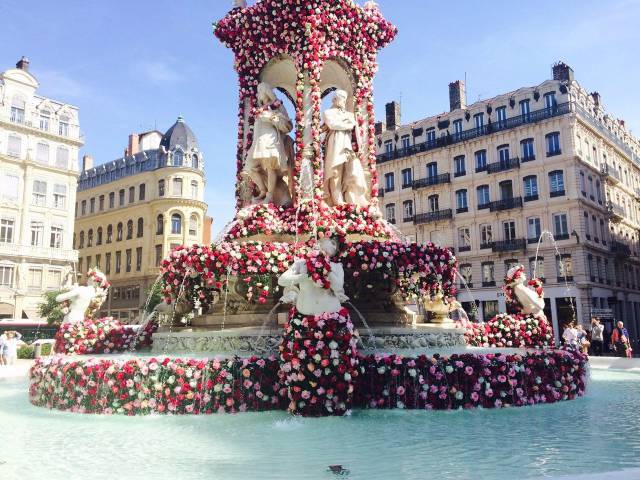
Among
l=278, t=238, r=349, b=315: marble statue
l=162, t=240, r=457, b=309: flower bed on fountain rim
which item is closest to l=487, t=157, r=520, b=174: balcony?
l=162, t=240, r=457, b=309: flower bed on fountain rim

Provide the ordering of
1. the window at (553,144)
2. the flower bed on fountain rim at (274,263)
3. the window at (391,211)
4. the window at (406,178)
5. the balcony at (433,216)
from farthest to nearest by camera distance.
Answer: the window at (391,211)
the window at (406,178)
the balcony at (433,216)
the window at (553,144)
the flower bed on fountain rim at (274,263)

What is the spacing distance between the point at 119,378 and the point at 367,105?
8.27 metres

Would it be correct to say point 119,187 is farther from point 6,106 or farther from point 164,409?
point 164,409

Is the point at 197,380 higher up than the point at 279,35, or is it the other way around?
the point at 279,35

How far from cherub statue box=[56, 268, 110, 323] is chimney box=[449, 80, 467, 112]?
A: 48382mm

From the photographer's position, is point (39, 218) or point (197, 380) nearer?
point (197, 380)

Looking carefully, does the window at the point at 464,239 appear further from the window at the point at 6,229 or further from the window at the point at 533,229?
the window at the point at 6,229

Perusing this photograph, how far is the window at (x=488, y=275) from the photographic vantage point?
4869 centimetres

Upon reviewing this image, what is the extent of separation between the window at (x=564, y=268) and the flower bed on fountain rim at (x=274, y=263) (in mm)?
38242

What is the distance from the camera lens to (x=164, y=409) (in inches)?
303

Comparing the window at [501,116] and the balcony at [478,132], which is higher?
the window at [501,116]

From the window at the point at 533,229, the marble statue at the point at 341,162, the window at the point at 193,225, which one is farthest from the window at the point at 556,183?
the marble statue at the point at 341,162

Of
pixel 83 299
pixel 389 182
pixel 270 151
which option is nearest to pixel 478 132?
pixel 389 182

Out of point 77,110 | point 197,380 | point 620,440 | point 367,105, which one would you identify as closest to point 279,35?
point 367,105
